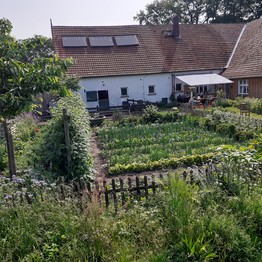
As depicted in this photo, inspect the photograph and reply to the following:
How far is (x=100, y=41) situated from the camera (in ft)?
85.3

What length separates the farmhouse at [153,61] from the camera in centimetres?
2414

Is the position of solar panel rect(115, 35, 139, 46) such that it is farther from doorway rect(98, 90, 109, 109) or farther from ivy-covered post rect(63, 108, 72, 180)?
ivy-covered post rect(63, 108, 72, 180)

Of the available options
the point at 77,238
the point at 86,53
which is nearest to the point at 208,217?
the point at 77,238

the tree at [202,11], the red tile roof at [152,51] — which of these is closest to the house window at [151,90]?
the red tile roof at [152,51]

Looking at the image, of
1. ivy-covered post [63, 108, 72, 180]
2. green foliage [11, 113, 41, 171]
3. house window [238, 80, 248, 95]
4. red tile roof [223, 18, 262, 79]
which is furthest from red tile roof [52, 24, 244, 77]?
ivy-covered post [63, 108, 72, 180]

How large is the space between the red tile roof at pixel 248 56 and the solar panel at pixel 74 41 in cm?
1384

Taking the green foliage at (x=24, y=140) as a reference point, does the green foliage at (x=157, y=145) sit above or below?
below

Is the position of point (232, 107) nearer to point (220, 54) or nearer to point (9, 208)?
point (220, 54)

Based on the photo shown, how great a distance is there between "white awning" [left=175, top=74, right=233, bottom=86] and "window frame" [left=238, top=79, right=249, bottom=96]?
0.99 m

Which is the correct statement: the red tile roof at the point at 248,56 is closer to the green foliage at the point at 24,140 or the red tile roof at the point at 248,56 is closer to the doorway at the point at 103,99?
the doorway at the point at 103,99

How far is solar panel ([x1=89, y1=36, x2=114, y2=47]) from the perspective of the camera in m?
25.7

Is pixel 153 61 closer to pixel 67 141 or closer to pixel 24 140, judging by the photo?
pixel 24 140

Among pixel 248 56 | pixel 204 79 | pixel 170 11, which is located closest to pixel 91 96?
pixel 204 79

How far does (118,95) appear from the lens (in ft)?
82.0
